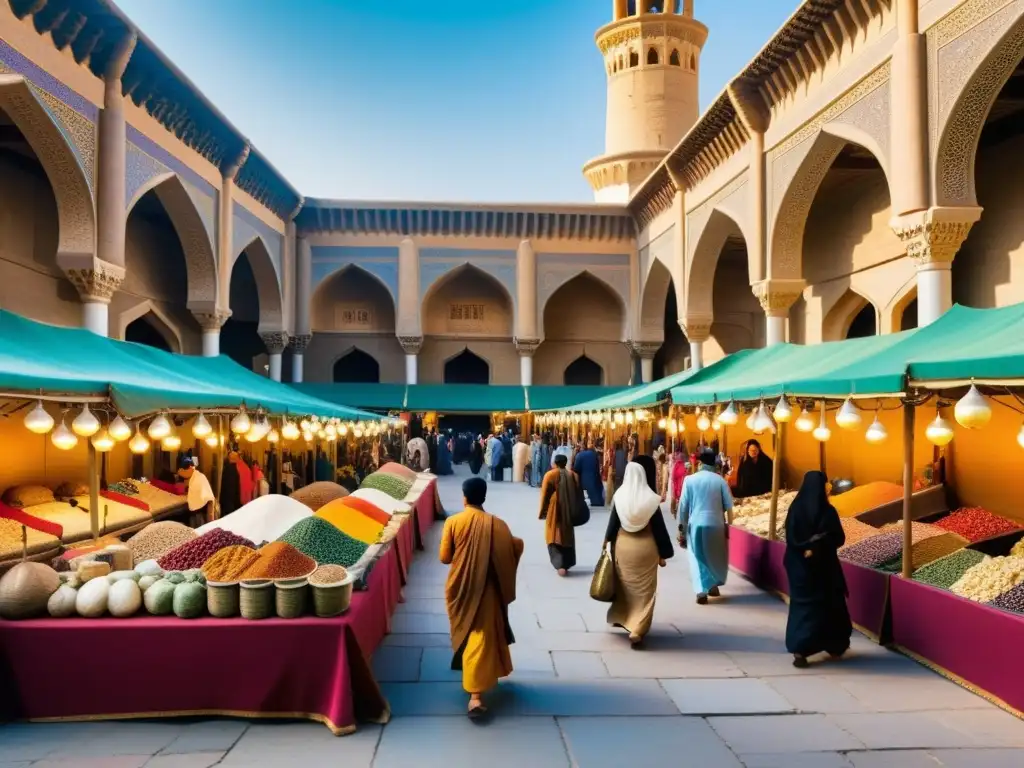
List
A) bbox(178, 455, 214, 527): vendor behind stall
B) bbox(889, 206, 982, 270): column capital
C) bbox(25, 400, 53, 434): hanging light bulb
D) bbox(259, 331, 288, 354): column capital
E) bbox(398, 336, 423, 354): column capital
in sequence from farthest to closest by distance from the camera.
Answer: bbox(398, 336, 423, 354): column capital → bbox(259, 331, 288, 354): column capital → bbox(889, 206, 982, 270): column capital → bbox(178, 455, 214, 527): vendor behind stall → bbox(25, 400, 53, 434): hanging light bulb

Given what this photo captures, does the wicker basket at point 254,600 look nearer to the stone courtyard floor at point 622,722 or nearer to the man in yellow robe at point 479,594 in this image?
the stone courtyard floor at point 622,722

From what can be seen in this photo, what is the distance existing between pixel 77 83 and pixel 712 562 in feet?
33.9

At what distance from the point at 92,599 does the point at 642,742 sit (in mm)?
2537

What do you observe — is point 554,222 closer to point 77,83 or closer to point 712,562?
point 77,83

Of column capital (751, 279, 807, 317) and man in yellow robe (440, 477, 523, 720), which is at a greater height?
column capital (751, 279, 807, 317)

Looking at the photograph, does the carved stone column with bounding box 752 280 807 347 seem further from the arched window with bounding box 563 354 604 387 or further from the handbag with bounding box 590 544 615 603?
the arched window with bounding box 563 354 604 387

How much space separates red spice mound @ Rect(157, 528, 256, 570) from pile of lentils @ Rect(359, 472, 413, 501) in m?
3.56

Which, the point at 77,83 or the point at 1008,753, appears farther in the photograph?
the point at 77,83

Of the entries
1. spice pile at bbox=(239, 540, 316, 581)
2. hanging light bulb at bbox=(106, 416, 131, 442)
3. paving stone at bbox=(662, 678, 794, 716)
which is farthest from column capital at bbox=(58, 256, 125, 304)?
paving stone at bbox=(662, 678, 794, 716)

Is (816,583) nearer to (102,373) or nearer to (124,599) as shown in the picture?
(124,599)

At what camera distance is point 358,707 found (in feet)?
12.2

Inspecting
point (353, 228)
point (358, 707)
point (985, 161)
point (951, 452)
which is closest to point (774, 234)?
point (985, 161)

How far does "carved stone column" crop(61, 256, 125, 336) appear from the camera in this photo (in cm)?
1120

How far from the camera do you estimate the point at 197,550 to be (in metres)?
4.62
